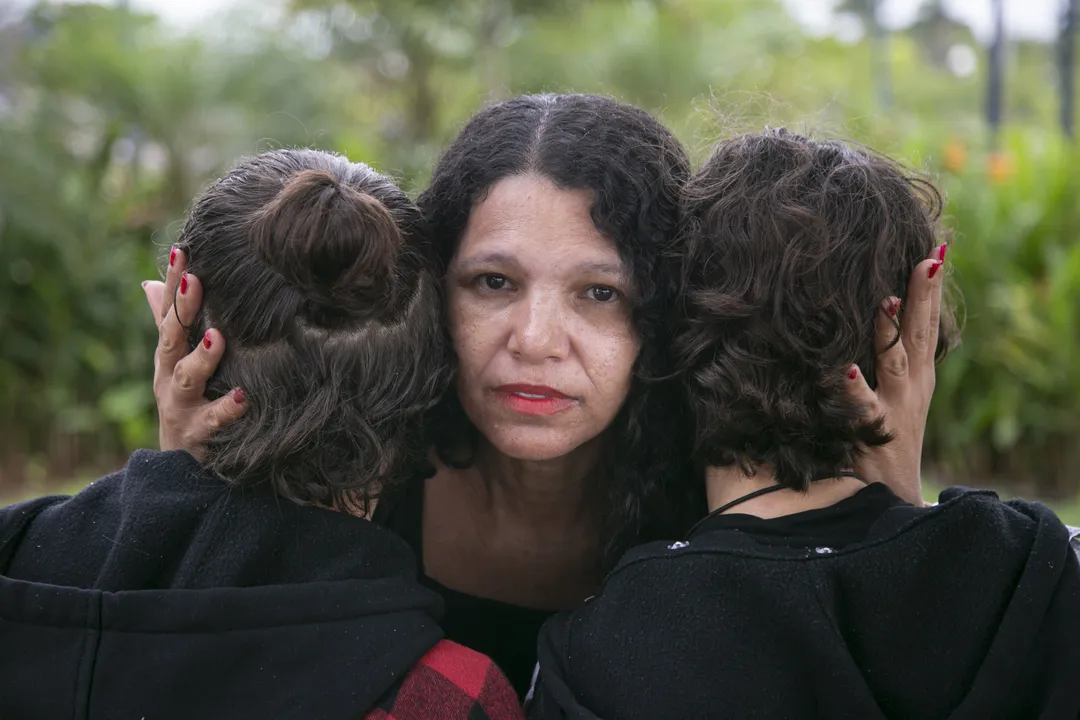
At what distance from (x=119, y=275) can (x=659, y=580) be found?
561 centimetres

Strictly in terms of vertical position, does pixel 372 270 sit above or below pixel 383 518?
above

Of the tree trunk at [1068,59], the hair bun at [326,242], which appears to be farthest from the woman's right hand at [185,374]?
the tree trunk at [1068,59]

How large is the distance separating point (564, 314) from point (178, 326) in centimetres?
71

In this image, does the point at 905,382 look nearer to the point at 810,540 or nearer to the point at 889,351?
the point at 889,351

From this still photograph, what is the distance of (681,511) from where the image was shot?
2.29 m

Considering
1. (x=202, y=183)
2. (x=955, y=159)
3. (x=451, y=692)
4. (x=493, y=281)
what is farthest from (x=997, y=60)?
(x=451, y=692)

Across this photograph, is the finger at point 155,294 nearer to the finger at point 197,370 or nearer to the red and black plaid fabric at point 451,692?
the finger at point 197,370

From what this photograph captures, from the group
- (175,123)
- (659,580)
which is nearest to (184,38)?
(175,123)

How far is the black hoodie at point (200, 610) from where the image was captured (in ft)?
5.44

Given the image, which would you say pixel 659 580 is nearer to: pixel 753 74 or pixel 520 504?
pixel 520 504

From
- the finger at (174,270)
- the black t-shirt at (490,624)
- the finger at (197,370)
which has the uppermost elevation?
the finger at (174,270)

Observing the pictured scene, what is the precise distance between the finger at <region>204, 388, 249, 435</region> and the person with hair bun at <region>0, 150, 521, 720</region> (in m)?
0.01

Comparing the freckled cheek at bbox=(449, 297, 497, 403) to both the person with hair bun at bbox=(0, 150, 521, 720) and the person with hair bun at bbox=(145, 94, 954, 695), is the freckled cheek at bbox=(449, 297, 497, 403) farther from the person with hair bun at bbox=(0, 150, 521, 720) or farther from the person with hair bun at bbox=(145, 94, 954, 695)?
the person with hair bun at bbox=(0, 150, 521, 720)

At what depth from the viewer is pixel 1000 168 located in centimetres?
678
